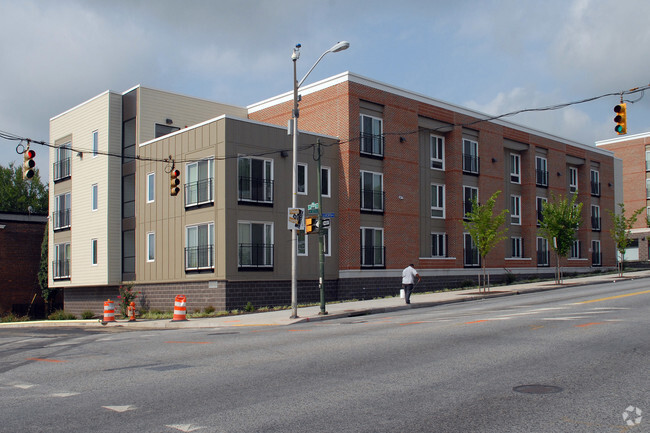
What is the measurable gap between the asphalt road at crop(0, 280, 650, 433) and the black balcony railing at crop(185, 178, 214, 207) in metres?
15.1

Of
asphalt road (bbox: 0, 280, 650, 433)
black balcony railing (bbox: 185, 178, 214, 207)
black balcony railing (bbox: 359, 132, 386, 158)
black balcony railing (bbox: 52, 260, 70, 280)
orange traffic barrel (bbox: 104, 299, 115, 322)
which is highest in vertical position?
black balcony railing (bbox: 359, 132, 386, 158)

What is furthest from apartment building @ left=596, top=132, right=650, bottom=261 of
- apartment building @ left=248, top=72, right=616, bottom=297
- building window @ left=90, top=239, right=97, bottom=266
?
building window @ left=90, top=239, right=97, bottom=266

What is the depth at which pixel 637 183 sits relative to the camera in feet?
234

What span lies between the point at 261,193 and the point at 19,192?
1839 inches

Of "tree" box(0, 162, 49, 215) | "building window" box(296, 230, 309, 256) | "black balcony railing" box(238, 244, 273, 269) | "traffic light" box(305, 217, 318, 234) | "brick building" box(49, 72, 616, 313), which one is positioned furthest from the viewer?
"tree" box(0, 162, 49, 215)

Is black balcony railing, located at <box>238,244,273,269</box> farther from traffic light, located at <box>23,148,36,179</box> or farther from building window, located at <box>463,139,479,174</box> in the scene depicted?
building window, located at <box>463,139,479,174</box>

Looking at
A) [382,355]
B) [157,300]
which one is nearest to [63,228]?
[157,300]

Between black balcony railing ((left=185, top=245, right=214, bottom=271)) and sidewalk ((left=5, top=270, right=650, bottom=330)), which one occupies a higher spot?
black balcony railing ((left=185, top=245, right=214, bottom=271))

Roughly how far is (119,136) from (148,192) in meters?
3.90

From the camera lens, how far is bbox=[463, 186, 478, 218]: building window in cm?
4047

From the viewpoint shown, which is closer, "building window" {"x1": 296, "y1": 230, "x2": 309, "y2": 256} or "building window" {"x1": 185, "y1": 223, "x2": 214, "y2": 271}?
"building window" {"x1": 185, "y1": 223, "x2": 214, "y2": 271}

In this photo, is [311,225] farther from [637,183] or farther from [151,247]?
[637,183]

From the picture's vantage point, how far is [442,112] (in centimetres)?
3900

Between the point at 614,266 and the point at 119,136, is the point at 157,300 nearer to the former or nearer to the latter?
the point at 119,136
